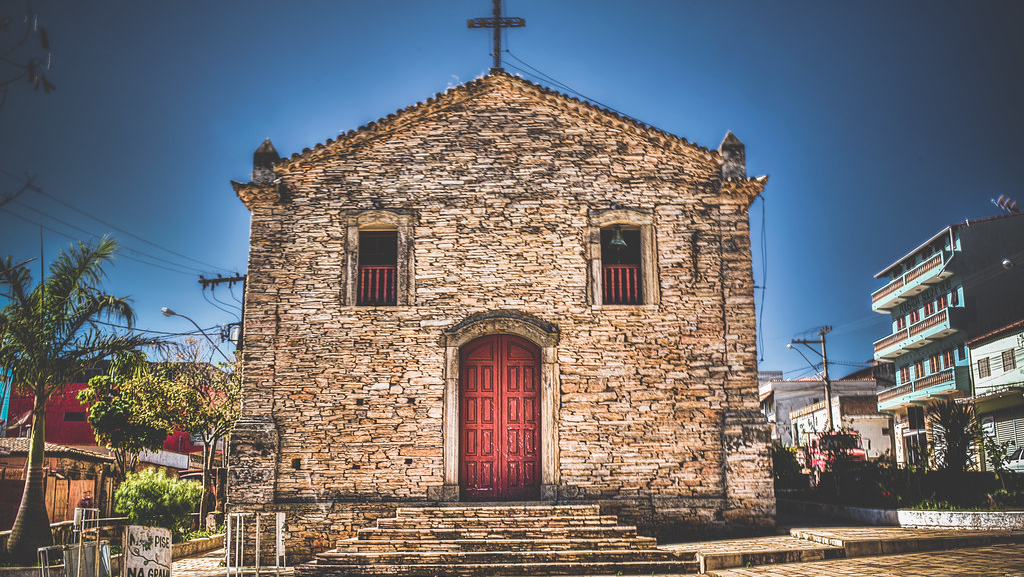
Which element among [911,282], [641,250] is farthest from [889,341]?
[641,250]

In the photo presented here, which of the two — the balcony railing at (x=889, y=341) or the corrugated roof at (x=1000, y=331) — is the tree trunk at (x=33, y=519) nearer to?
the corrugated roof at (x=1000, y=331)

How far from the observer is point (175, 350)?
1194 inches

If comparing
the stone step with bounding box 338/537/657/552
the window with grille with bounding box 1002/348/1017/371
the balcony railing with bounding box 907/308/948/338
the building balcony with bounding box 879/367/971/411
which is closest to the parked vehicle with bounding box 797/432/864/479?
the stone step with bounding box 338/537/657/552

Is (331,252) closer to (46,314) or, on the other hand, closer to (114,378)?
(46,314)

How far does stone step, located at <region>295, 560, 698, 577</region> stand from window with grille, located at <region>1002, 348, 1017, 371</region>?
24.2 meters

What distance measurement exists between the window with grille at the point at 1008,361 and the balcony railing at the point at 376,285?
25.6m

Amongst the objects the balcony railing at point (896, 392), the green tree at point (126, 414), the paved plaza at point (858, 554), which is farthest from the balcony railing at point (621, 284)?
the balcony railing at point (896, 392)

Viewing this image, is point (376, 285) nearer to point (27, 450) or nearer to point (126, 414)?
point (126, 414)

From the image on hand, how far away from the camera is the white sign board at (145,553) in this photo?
8.01 meters

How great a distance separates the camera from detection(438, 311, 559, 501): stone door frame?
1365 centimetres

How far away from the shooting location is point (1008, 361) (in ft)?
95.8

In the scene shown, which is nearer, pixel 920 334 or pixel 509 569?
pixel 509 569

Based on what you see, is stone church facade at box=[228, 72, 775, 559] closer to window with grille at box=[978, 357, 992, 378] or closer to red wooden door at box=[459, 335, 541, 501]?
red wooden door at box=[459, 335, 541, 501]

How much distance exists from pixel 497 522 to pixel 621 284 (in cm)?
506
